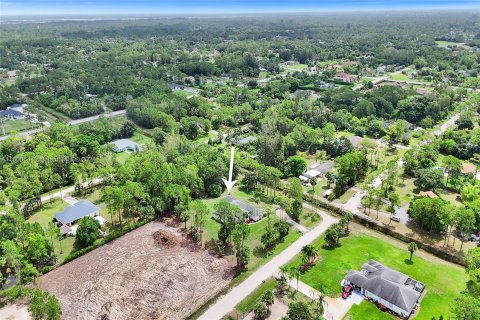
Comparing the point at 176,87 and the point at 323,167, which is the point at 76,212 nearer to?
the point at 323,167

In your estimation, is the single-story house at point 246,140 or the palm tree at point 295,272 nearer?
the palm tree at point 295,272

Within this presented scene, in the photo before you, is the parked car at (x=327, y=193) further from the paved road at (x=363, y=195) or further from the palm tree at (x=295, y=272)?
the palm tree at (x=295, y=272)

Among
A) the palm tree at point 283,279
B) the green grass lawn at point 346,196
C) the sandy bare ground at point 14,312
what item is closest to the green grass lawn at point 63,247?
the sandy bare ground at point 14,312

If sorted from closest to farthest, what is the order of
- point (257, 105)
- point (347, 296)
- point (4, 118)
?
1. point (347, 296)
2. point (4, 118)
3. point (257, 105)

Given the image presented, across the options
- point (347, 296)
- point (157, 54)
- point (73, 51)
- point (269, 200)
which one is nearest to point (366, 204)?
point (269, 200)

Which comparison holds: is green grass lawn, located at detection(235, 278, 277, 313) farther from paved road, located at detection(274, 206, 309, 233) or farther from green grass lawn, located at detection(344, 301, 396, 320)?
paved road, located at detection(274, 206, 309, 233)

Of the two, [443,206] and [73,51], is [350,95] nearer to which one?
[443,206]

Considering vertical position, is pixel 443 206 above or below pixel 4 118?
above
